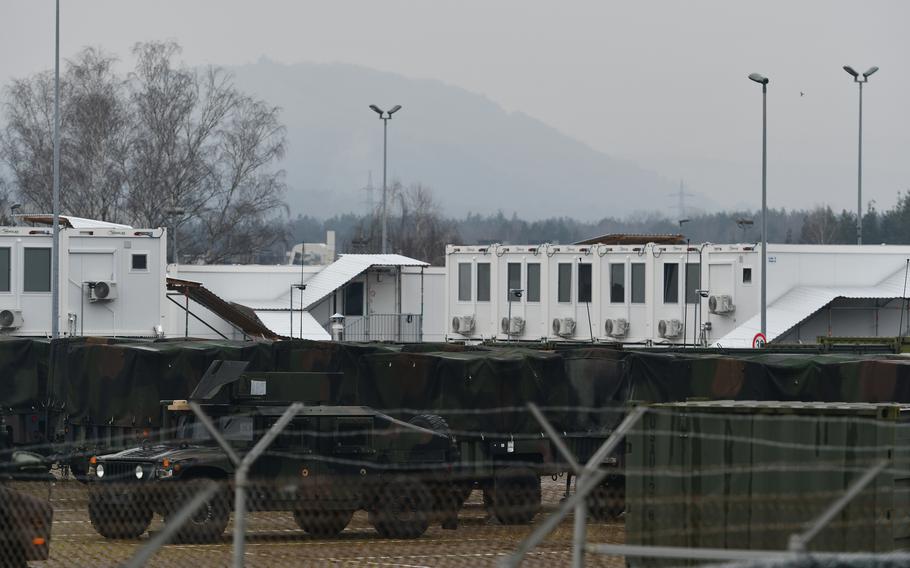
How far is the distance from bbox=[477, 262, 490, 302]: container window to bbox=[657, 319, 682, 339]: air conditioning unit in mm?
6342

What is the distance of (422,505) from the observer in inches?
661

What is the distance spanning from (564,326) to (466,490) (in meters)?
28.2

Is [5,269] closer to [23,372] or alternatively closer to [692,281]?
[23,372]

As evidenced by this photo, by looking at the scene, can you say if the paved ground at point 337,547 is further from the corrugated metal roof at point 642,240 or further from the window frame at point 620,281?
the corrugated metal roof at point 642,240

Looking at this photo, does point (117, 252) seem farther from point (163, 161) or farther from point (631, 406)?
point (163, 161)

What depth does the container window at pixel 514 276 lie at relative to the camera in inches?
1891

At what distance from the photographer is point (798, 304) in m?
45.0

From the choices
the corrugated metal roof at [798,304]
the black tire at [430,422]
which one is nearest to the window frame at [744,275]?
the corrugated metal roof at [798,304]

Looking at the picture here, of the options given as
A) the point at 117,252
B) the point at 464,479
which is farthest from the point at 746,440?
the point at 117,252

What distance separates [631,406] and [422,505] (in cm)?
318

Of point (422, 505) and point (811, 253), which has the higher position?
point (811, 253)

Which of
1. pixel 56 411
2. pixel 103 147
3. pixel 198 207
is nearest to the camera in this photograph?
pixel 56 411

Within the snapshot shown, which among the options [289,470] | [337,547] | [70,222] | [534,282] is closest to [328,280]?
[534,282]

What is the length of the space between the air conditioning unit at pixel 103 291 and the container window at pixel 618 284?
15.6 meters
